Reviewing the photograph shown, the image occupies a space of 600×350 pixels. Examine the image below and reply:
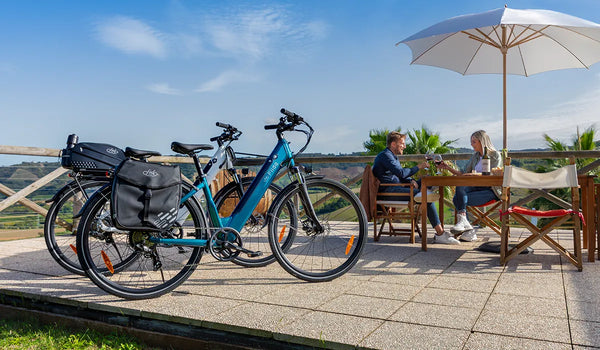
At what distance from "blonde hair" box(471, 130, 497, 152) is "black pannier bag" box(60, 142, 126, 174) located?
323 cm

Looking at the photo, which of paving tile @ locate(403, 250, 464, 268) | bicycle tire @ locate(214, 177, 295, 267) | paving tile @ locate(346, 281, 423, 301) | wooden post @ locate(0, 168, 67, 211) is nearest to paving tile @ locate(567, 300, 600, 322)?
paving tile @ locate(346, 281, 423, 301)

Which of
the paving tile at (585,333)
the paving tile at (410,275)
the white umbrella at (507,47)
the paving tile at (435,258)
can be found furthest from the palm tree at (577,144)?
the paving tile at (585,333)

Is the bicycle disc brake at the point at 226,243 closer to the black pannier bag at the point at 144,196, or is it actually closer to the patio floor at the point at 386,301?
the patio floor at the point at 386,301

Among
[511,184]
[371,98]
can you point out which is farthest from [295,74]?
[511,184]

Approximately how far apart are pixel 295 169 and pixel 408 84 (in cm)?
749

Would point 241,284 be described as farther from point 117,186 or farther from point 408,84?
point 408,84

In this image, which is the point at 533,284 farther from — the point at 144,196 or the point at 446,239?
the point at 144,196

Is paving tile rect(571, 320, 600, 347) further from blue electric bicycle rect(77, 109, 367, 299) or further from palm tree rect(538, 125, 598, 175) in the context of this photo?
palm tree rect(538, 125, 598, 175)

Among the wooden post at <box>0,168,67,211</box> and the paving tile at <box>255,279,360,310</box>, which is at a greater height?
the wooden post at <box>0,168,67,211</box>

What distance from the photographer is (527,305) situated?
2447 mm

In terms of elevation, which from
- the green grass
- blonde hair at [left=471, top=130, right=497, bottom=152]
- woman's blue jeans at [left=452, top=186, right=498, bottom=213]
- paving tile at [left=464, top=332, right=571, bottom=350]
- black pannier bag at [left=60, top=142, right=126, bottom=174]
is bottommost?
the green grass

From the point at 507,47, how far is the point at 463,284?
3233mm

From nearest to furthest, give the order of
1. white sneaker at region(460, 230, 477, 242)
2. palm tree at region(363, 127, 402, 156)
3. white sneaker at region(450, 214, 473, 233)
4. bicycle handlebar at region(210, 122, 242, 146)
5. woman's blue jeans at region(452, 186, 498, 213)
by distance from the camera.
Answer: bicycle handlebar at region(210, 122, 242, 146)
white sneaker at region(450, 214, 473, 233)
woman's blue jeans at region(452, 186, 498, 213)
white sneaker at region(460, 230, 477, 242)
palm tree at region(363, 127, 402, 156)

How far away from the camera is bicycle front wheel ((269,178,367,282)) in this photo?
116 inches
